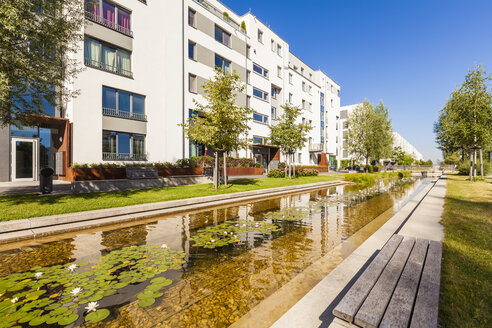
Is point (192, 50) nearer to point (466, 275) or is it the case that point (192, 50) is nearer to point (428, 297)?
point (466, 275)

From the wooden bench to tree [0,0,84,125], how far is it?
1045 cm

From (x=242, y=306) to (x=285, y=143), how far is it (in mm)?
19090

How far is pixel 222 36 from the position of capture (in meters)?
25.5

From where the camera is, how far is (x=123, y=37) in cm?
1705

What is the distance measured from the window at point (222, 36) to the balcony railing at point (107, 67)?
11966mm

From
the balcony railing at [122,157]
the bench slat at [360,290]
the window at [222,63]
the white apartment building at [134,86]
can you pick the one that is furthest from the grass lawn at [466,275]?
the window at [222,63]

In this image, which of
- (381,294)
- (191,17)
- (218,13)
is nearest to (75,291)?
(381,294)

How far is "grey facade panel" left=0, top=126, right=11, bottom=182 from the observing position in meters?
15.2

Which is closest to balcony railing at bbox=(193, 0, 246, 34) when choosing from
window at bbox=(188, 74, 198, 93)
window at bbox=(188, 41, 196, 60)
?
window at bbox=(188, 41, 196, 60)

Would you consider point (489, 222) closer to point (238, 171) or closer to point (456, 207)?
point (456, 207)

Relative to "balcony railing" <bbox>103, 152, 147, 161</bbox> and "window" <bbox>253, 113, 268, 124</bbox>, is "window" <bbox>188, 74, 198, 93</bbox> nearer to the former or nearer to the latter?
"balcony railing" <bbox>103, 152, 147, 161</bbox>

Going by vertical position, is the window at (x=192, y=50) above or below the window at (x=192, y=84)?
above

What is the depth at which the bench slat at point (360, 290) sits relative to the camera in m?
2.06

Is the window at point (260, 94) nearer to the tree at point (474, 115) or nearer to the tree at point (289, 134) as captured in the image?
the tree at point (289, 134)
